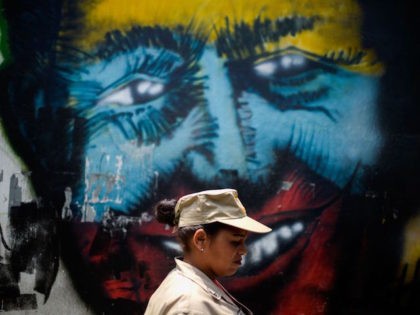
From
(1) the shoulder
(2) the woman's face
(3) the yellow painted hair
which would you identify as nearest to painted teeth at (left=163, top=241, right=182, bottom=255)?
(3) the yellow painted hair

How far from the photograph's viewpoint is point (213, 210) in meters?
2.72

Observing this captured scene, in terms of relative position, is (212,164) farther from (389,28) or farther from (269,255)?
(389,28)

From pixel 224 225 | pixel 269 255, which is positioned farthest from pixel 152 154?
pixel 224 225

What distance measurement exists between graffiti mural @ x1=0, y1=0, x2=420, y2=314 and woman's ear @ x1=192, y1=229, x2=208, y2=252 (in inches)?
87.6

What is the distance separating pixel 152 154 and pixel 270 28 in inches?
50.6

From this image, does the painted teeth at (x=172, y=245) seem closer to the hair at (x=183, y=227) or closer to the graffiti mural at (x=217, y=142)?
the graffiti mural at (x=217, y=142)

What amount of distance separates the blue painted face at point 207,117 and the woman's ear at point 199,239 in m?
2.23

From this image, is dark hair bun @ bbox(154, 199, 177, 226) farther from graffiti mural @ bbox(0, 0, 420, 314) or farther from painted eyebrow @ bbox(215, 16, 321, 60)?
painted eyebrow @ bbox(215, 16, 321, 60)

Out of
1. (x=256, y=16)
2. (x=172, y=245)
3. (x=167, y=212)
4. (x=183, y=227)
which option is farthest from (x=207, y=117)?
(x=183, y=227)

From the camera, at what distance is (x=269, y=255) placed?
4930mm

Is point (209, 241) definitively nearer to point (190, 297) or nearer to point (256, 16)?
point (190, 297)

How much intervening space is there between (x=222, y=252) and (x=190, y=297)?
0.30 m

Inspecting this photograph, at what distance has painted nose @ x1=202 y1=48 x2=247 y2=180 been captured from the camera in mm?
4977

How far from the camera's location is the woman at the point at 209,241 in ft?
8.68
